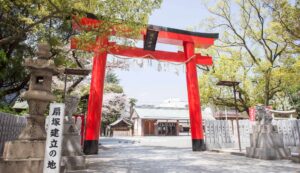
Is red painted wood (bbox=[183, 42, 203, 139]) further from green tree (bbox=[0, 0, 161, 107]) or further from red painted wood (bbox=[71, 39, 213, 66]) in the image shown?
green tree (bbox=[0, 0, 161, 107])

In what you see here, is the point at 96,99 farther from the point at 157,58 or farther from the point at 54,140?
the point at 54,140

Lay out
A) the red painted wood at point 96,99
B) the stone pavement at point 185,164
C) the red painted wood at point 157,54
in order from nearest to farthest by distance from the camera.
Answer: the stone pavement at point 185,164 < the red painted wood at point 96,99 < the red painted wood at point 157,54

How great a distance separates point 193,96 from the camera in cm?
1228

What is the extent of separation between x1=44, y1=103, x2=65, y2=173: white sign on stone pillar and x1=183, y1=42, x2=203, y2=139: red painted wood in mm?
8827

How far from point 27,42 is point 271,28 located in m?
16.0

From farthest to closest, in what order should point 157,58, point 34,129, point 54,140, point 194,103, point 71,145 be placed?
point 157,58 → point 194,103 → point 71,145 → point 34,129 → point 54,140

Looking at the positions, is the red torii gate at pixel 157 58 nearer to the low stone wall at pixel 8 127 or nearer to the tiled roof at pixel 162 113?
the low stone wall at pixel 8 127

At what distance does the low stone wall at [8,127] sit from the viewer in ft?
22.6

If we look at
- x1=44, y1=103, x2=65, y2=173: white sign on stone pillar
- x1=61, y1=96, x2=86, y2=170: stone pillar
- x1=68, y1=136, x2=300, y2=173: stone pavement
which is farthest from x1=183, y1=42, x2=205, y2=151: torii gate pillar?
x1=44, y1=103, x2=65, y2=173: white sign on stone pillar

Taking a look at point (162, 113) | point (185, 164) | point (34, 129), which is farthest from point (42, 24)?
point (162, 113)

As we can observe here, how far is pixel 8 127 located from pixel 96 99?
3.77 m

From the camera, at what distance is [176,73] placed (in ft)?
42.0

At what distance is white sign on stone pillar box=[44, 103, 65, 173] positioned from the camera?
3777 millimetres

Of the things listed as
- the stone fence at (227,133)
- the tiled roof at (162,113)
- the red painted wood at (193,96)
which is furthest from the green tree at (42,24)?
the tiled roof at (162,113)
